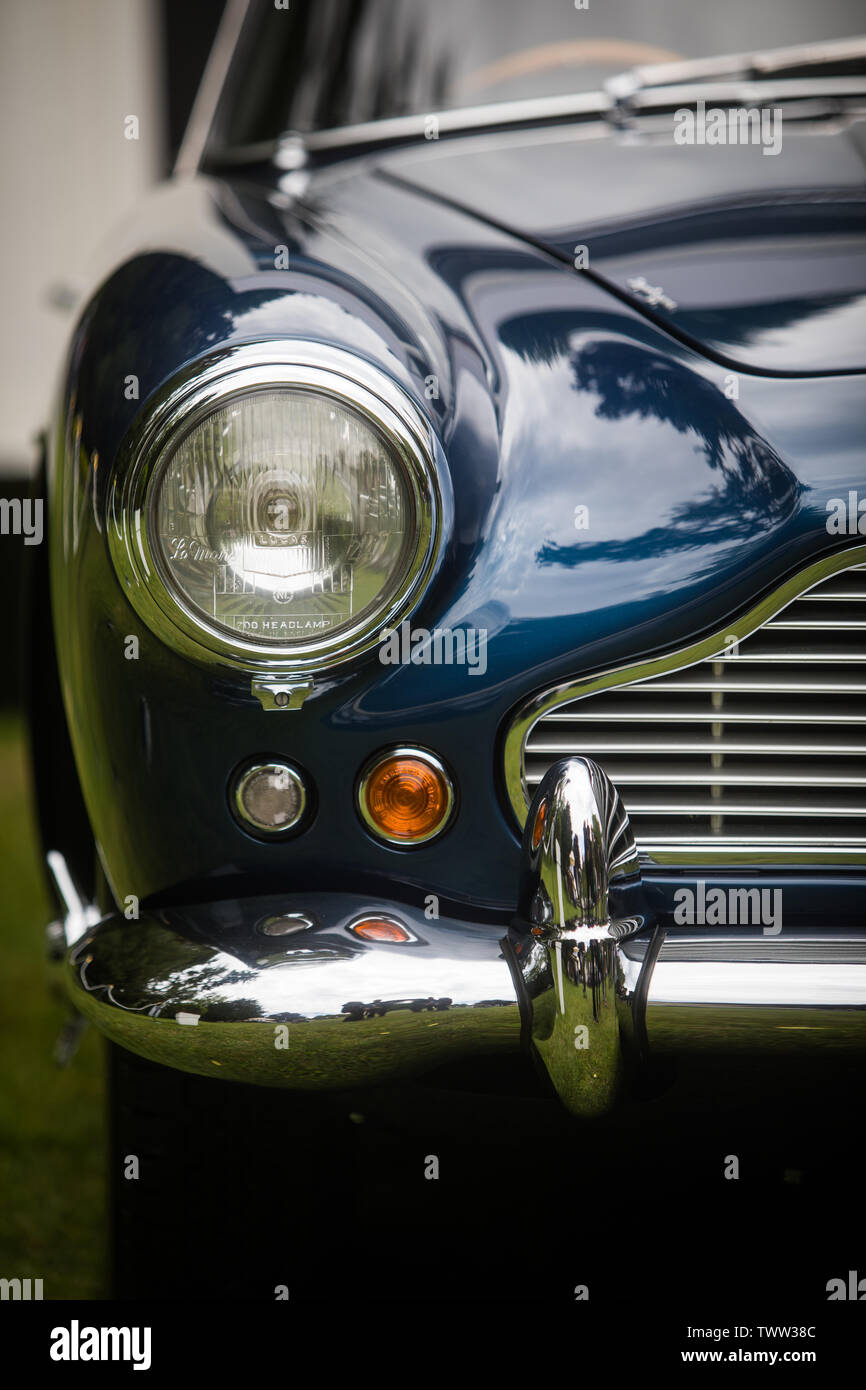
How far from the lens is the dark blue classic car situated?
119cm

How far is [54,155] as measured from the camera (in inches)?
276

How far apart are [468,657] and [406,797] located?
6.7 inches

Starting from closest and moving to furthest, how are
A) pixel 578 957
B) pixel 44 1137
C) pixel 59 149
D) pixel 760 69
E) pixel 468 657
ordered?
pixel 578 957
pixel 468 657
pixel 760 69
pixel 44 1137
pixel 59 149

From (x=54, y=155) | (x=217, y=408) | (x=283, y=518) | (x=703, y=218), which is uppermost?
(x=54, y=155)

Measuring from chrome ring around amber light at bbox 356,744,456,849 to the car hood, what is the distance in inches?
22.6

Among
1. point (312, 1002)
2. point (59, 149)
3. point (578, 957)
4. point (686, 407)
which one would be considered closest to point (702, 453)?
point (686, 407)

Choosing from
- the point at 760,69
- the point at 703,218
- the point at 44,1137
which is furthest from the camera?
the point at 44,1137

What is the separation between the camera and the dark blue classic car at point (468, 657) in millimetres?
1194

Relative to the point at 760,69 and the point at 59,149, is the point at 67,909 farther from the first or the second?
the point at 59,149

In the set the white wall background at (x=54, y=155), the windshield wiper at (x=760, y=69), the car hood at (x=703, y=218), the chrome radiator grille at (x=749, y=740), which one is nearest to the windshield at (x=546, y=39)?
the windshield wiper at (x=760, y=69)

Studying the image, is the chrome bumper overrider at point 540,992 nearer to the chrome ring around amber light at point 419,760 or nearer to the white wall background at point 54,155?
the chrome ring around amber light at point 419,760

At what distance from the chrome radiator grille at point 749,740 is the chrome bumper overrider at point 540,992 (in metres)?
0.11

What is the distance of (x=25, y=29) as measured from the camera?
680 cm
